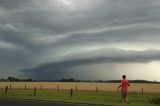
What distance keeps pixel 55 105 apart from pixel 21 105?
2.39m

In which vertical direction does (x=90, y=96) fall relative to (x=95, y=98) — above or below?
above

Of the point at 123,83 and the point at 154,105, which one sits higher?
the point at 123,83

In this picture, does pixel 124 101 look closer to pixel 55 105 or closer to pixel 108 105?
pixel 108 105

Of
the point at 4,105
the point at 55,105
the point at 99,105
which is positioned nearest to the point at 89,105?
the point at 99,105

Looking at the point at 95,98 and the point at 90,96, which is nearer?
the point at 95,98

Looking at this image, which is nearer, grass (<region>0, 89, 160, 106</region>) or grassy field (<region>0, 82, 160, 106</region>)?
grass (<region>0, 89, 160, 106</region>)

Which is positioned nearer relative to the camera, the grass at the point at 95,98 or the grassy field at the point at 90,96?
the grass at the point at 95,98

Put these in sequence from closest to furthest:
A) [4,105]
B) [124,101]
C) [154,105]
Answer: [4,105], [154,105], [124,101]

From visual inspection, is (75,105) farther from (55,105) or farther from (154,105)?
(154,105)

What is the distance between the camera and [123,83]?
2781 cm

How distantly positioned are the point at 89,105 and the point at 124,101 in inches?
172

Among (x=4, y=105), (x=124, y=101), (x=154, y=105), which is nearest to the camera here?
(x=4, y=105)

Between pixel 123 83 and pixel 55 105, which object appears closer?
pixel 55 105

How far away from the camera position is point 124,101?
28.2m
